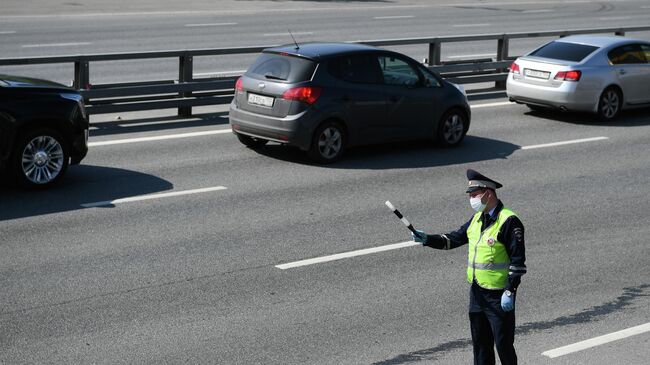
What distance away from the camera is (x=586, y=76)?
756 inches

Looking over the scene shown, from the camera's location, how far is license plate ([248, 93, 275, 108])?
601 inches

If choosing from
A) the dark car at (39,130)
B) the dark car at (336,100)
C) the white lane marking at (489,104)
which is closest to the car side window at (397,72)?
the dark car at (336,100)

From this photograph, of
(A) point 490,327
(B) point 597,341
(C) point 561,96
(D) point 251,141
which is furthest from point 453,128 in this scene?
(A) point 490,327

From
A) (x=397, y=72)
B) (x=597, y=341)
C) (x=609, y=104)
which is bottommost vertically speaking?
(x=597, y=341)

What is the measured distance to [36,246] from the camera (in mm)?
10828

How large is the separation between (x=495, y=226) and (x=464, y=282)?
3.11 meters

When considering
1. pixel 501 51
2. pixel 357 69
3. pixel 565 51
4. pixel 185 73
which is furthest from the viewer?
pixel 501 51

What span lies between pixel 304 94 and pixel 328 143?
2.75ft

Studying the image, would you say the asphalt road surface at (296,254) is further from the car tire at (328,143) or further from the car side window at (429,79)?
the car side window at (429,79)

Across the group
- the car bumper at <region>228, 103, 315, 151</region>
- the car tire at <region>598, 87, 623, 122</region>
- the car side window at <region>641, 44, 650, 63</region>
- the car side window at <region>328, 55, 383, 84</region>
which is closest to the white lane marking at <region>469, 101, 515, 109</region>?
the car tire at <region>598, 87, 623, 122</region>

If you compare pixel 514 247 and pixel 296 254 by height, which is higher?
pixel 514 247

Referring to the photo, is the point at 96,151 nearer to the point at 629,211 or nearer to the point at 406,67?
the point at 406,67

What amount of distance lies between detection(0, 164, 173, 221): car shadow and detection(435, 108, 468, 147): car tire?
5.01 metres

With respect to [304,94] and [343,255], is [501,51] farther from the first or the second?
[343,255]
